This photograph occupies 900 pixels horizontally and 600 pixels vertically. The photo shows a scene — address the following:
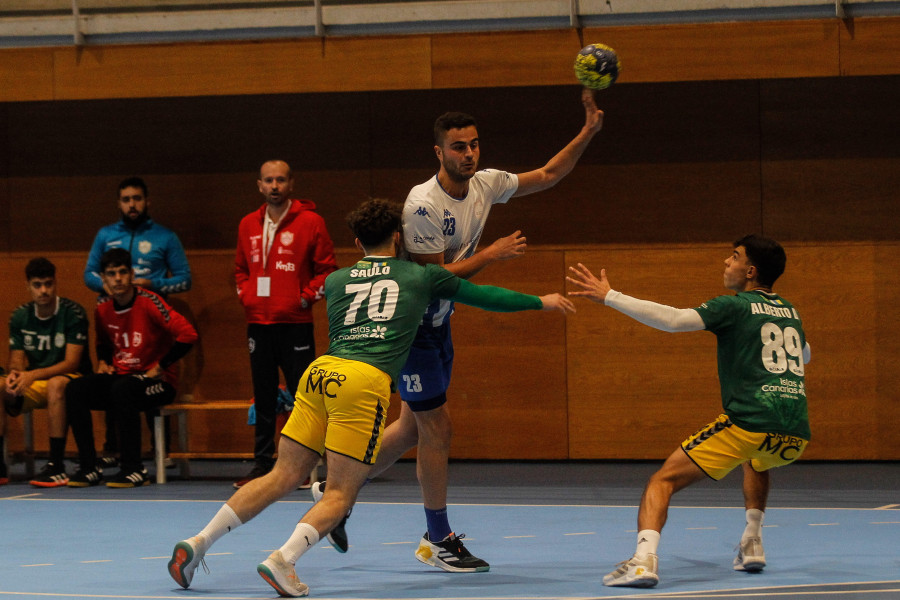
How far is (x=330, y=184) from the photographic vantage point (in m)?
9.74

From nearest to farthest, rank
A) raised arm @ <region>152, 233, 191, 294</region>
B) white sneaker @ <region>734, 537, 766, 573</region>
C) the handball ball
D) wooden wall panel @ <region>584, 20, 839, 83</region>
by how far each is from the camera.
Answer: white sneaker @ <region>734, 537, 766, 573</region>, the handball ball, wooden wall panel @ <region>584, 20, 839, 83</region>, raised arm @ <region>152, 233, 191, 294</region>

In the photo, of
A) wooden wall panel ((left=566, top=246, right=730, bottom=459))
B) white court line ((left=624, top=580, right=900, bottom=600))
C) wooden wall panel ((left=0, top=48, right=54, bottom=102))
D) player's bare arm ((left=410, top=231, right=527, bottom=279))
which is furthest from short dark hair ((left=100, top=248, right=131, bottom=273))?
white court line ((left=624, top=580, right=900, bottom=600))

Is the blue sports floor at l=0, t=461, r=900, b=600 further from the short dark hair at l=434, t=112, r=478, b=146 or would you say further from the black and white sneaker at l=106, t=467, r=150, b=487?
the short dark hair at l=434, t=112, r=478, b=146

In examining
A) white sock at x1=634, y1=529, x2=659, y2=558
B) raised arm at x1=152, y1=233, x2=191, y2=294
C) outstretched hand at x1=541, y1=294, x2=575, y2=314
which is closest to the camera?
white sock at x1=634, y1=529, x2=659, y2=558

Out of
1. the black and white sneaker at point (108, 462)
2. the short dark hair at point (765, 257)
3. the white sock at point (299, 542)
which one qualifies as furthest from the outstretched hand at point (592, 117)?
the black and white sneaker at point (108, 462)

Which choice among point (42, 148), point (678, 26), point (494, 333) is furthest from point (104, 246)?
point (678, 26)

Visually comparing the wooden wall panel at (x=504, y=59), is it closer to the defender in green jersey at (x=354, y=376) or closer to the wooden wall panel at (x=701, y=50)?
the wooden wall panel at (x=701, y=50)

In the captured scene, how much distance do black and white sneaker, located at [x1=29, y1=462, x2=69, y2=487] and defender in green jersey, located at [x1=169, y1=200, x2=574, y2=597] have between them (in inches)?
161

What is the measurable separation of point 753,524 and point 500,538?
4.98 feet

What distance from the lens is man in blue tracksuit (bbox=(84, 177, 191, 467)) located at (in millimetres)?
9195

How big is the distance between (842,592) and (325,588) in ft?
6.67

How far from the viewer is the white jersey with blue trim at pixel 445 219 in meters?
5.41

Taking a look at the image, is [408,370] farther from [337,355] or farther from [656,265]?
[656,265]

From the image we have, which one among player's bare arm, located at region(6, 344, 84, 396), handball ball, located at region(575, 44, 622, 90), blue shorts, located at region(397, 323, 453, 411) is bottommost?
player's bare arm, located at region(6, 344, 84, 396)
